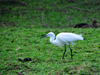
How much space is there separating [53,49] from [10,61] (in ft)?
→ 6.33

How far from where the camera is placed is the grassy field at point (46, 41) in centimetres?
510

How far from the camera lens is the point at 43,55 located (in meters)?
6.27

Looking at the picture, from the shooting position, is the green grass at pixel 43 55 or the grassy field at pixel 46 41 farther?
the grassy field at pixel 46 41

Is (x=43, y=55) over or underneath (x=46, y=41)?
underneath

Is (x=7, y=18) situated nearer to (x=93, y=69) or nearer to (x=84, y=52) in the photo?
(x=84, y=52)

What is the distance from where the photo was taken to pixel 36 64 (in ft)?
18.2

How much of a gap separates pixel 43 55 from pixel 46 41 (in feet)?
5.69

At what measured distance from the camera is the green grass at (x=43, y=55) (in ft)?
16.2

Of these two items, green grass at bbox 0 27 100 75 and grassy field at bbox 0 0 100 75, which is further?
grassy field at bbox 0 0 100 75

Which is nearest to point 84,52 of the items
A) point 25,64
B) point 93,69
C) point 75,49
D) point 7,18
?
point 75,49

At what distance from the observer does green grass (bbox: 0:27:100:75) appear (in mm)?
4939

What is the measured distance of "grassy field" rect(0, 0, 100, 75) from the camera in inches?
201

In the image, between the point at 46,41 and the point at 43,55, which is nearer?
the point at 43,55

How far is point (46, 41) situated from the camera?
795cm
